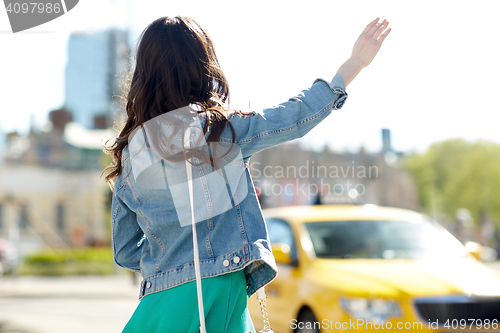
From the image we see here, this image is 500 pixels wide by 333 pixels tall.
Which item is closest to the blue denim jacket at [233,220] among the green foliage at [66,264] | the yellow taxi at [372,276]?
the yellow taxi at [372,276]

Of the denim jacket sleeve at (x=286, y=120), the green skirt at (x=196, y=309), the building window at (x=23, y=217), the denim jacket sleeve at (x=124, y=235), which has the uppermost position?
the denim jacket sleeve at (x=286, y=120)

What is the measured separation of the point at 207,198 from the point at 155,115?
0.25 metres

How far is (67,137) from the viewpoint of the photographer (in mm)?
46000

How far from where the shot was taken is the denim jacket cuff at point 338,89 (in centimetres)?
142

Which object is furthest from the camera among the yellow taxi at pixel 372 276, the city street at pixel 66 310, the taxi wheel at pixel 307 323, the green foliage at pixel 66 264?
the green foliage at pixel 66 264

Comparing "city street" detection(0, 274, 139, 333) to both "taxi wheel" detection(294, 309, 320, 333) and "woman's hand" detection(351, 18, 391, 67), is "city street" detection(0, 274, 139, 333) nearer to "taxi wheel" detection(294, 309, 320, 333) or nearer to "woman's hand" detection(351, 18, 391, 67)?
"taxi wheel" detection(294, 309, 320, 333)

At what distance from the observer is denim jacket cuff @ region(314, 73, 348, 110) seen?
4.66 feet

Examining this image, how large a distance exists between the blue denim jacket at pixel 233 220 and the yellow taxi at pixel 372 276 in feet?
8.34

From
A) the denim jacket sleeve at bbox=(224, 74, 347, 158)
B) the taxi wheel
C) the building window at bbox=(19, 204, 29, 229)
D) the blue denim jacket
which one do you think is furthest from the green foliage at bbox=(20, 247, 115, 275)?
the denim jacket sleeve at bbox=(224, 74, 347, 158)

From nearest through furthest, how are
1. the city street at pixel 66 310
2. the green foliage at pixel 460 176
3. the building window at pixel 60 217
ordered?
1. the city street at pixel 66 310
2. the green foliage at pixel 460 176
3. the building window at pixel 60 217

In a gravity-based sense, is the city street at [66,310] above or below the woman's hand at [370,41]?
below

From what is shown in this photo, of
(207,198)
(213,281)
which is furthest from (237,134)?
(213,281)

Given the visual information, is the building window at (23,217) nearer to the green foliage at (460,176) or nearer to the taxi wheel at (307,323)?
the green foliage at (460,176)

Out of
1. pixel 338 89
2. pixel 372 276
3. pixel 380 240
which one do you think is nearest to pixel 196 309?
pixel 338 89
